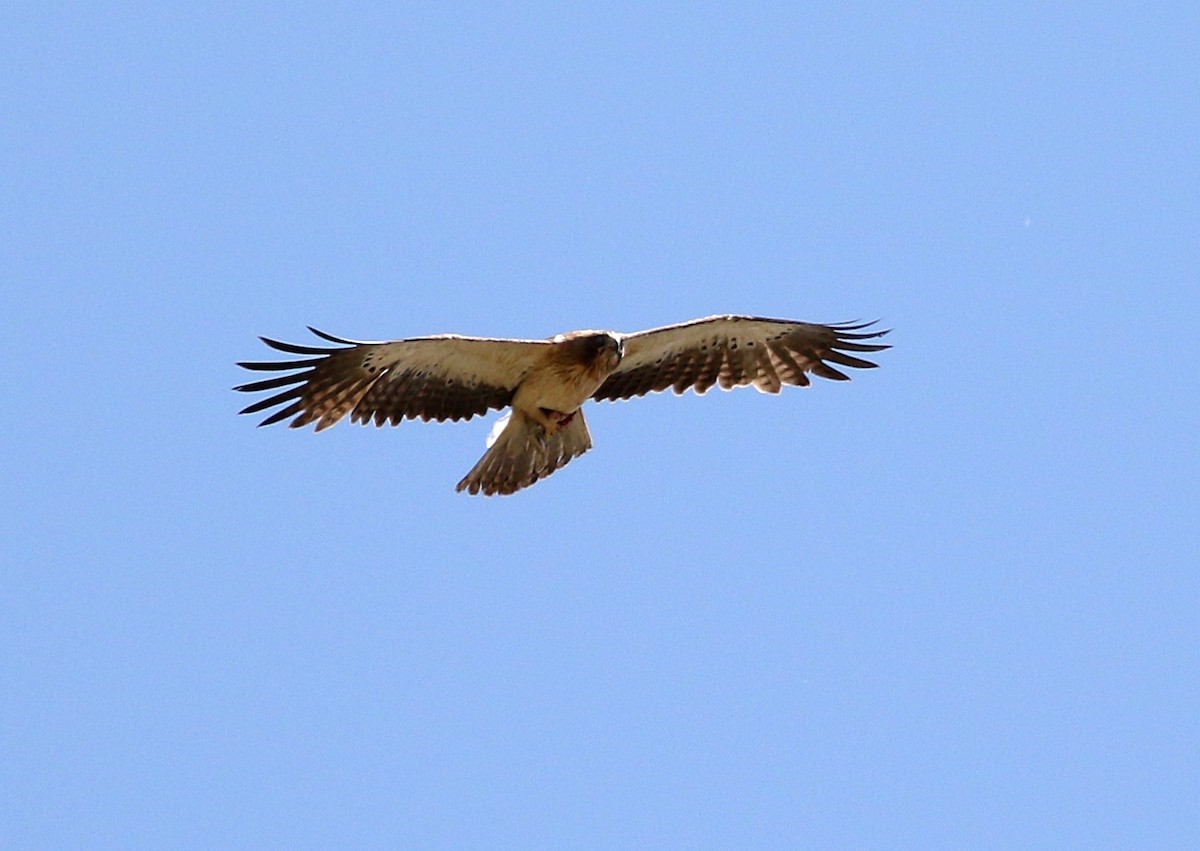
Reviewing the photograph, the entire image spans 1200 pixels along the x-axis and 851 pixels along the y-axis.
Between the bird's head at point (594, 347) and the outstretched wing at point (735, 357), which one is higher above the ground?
the outstretched wing at point (735, 357)

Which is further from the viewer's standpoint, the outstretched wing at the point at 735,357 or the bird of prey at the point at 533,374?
the outstretched wing at the point at 735,357

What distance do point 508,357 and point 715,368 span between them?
6.67 ft

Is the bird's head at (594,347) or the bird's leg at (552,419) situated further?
the bird's leg at (552,419)

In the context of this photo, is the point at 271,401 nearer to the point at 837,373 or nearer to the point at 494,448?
the point at 494,448

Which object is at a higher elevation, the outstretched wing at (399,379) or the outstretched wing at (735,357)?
the outstretched wing at (735,357)

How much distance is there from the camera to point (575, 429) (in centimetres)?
1277

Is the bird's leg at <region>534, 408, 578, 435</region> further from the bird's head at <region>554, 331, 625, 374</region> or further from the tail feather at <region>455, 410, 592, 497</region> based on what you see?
the bird's head at <region>554, 331, 625, 374</region>

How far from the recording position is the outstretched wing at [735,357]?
13227mm

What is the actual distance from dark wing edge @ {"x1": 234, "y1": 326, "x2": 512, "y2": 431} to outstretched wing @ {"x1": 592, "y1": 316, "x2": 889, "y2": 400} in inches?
44.4

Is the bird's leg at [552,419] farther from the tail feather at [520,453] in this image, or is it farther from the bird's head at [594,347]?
the bird's head at [594,347]


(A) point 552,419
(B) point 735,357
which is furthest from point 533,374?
(B) point 735,357

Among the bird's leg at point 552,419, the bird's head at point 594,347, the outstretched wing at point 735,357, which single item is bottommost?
the bird's leg at point 552,419

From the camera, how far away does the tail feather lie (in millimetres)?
12641

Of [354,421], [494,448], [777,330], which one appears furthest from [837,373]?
[354,421]
